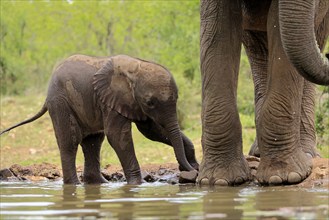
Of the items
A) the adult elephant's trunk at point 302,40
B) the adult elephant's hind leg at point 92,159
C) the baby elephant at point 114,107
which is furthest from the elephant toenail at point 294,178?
the adult elephant's hind leg at point 92,159

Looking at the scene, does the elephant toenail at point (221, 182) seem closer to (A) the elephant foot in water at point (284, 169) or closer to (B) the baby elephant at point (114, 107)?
(A) the elephant foot in water at point (284, 169)

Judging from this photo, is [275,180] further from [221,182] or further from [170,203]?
[170,203]

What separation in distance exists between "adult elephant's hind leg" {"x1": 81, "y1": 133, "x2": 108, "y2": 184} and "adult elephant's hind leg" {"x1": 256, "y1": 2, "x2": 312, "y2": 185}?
2.12 m

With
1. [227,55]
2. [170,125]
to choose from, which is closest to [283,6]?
[227,55]

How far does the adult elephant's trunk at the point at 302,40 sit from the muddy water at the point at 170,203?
0.71m

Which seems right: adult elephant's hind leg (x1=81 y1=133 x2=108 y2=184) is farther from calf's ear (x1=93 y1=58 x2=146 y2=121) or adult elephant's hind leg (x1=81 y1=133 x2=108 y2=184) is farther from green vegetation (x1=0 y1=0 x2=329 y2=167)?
green vegetation (x1=0 y1=0 x2=329 y2=167)

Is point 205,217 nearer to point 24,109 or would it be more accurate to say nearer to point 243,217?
point 243,217

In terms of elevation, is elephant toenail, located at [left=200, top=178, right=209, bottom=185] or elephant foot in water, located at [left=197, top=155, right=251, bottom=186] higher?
elephant foot in water, located at [left=197, top=155, right=251, bottom=186]

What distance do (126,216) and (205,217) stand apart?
14.8 inches

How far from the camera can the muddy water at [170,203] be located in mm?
4543

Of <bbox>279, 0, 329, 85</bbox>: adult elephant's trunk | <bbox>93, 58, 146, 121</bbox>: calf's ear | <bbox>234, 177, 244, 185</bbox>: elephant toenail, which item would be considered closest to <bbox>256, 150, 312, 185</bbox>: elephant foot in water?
<bbox>234, 177, 244, 185</bbox>: elephant toenail

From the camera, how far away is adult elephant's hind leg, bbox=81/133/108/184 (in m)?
8.61

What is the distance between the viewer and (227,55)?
7.00 meters

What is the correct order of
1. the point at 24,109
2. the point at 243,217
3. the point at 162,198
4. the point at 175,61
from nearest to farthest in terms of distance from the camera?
the point at 243,217 < the point at 162,198 < the point at 24,109 < the point at 175,61
